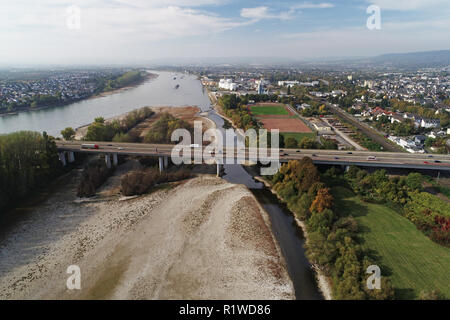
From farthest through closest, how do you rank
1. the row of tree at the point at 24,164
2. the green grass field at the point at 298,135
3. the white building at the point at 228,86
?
1. the white building at the point at 228,86
2. the green grass field at the point at 298,135
3. the row of tree at the point at 24,164

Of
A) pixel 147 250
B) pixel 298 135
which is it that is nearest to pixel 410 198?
pixel 147 250

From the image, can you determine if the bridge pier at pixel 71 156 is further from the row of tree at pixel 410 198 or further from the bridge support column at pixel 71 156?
the row of tree at pixel 410 198

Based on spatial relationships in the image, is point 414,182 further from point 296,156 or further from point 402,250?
point 296,156

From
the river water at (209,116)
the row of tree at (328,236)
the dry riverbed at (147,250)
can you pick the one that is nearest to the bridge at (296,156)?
the river water at (209,116)

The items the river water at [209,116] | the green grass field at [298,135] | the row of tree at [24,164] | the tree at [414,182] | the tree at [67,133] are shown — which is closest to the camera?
the river water at [209,116]

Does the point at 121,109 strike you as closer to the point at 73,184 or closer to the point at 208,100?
the point at 208,100
